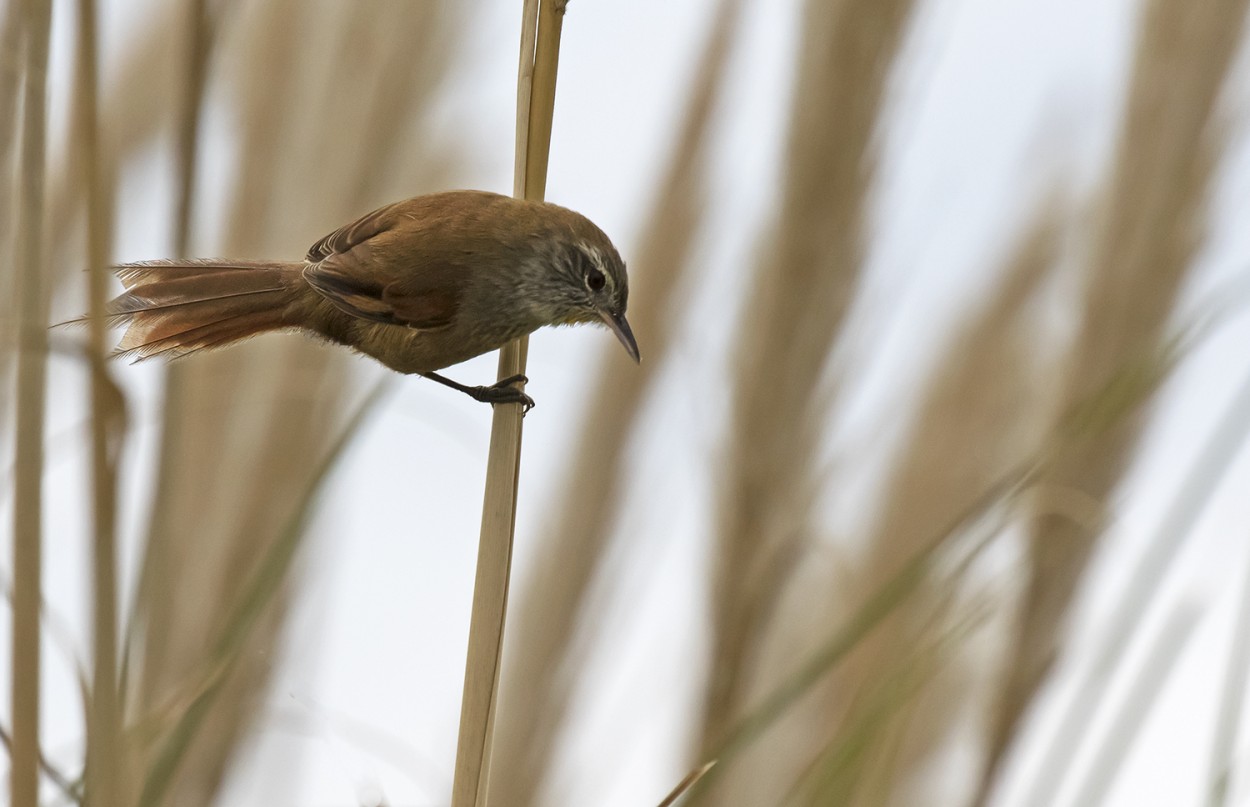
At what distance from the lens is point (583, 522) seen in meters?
1.50

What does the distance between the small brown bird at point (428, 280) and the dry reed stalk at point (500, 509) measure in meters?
0.29

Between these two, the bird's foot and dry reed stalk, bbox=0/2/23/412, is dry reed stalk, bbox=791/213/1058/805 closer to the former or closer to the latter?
the bird's foot

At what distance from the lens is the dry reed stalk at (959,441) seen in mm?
1465

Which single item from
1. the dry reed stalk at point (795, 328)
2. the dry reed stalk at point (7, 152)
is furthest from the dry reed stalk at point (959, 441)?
the dry reed stalk at point (7, 152)

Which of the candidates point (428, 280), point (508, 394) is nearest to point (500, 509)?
point (508, 394)

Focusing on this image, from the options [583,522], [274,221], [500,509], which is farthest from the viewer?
[583,522]

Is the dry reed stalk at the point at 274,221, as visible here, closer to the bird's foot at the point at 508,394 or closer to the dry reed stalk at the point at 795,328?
the bird's foot at the point at 508,394

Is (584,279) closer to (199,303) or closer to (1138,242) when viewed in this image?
(199,303)

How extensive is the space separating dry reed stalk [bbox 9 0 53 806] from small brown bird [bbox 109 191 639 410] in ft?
2.06

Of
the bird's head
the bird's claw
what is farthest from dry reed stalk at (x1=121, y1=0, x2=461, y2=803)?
the bird's claw

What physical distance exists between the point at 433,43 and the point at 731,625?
74 cm

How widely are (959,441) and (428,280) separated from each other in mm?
753

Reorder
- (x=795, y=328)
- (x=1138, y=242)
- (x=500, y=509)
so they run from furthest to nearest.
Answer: (x=795, y=328) → (x=1138, y=242) → (x=500, y=509)

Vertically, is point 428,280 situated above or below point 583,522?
above
